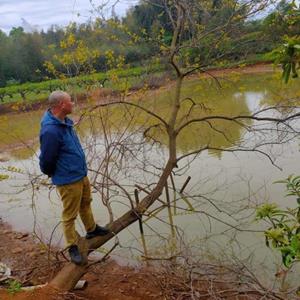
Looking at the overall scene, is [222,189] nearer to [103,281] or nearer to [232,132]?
[103,281]

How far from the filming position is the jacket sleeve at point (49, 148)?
3.78 meters

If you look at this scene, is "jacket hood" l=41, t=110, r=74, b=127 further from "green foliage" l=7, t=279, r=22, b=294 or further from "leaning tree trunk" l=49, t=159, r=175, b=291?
"green foliage" l=7, t=279, r=22, b=294

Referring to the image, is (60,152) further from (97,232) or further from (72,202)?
(97,232)

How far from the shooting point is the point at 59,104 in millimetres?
3844

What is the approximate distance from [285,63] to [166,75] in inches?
172

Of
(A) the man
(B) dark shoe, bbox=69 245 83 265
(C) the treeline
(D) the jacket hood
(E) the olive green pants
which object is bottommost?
(B) dark shoe, bbox=69 245 83 265

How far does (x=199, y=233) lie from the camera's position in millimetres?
6160

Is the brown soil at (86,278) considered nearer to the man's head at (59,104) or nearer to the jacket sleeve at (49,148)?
the jacket sleeve at (49,148)

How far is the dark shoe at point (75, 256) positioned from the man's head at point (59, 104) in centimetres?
141

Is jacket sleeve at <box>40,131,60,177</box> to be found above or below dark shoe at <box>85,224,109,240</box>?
above

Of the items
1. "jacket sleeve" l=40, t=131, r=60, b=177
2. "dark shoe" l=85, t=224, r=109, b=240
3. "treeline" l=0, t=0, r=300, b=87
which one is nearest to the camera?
"jacket sleeve" l=40, t=131, r=60, b=177

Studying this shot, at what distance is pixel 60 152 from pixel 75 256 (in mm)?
1162

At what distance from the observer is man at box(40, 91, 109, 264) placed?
3.81 metres

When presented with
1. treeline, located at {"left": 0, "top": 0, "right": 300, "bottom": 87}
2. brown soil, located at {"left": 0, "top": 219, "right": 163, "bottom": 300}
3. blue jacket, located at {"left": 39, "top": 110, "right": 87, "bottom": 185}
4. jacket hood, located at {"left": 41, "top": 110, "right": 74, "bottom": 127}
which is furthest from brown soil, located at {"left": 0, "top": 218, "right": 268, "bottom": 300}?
treeline, located at {"left": 0, "top": 0, "right": 300, "bottom": 87}
